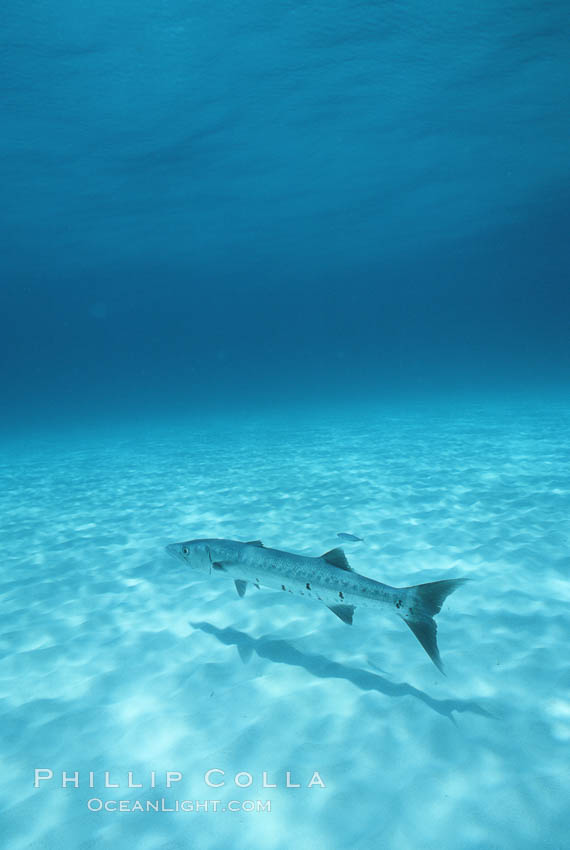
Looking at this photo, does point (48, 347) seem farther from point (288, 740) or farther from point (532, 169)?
point (288, 740)

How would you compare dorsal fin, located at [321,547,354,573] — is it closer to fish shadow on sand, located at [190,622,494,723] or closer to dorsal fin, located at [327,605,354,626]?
dorsal fin, located at [327,605,354,626]

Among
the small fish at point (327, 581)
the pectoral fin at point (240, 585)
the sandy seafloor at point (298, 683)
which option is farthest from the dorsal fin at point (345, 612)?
the pectoral fin at point (240, 585)

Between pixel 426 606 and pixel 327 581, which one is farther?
pixel 327 581

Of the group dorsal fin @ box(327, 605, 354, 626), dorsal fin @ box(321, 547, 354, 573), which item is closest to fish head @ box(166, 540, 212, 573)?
dorsal fin @ box(321, 547, 354, 573)

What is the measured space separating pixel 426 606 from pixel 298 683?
60.7 inches

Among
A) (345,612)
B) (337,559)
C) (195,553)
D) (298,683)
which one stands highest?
(337,559)

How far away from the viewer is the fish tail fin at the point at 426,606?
3.33m

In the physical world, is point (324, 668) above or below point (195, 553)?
below

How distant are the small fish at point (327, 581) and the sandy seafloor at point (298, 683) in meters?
0.81

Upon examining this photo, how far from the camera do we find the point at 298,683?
4164 millimetres

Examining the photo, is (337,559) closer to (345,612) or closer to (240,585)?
(345,612)

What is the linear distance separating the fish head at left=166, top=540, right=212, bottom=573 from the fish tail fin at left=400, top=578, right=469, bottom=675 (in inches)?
80.7

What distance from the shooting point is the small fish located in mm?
3377

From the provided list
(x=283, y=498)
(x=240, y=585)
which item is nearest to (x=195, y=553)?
(x=240, y=585)
